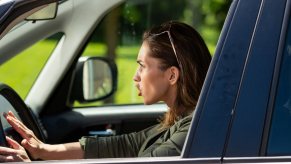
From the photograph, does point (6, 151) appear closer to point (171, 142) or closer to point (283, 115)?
point (171, 142)

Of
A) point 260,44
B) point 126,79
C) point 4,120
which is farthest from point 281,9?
point 126,79

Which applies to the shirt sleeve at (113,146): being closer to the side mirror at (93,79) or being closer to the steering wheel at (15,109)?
the steering wheel at (15,109)

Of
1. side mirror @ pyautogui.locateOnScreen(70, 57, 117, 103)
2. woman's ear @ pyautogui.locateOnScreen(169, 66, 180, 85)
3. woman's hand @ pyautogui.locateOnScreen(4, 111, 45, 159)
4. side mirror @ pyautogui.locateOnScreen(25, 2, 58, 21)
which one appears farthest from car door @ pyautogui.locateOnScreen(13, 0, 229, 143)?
woman's ear @ pyautogui.locateOnScreen(169, 66, 180, 85)

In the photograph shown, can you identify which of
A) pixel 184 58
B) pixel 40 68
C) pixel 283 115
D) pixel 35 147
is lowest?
pixel 40 68

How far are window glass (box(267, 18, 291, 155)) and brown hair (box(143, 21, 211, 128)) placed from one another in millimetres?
526

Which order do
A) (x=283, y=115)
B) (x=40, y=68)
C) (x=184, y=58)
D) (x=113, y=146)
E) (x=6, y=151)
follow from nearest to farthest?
(x=283, y=115) → (x=6, y=151) → (x=184, y=58) → (x=113, y=146) → (x=40, y=68)

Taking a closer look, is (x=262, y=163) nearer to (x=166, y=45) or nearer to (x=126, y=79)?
(x=166, y=45)

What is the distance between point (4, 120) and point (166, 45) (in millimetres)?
683

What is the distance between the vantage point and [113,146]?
10.6ft

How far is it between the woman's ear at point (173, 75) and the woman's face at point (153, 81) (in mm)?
11

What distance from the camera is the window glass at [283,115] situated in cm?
244

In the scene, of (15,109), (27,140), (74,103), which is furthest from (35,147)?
(74,103)

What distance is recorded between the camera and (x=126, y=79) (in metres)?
11.3

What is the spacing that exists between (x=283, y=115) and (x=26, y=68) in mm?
12473
